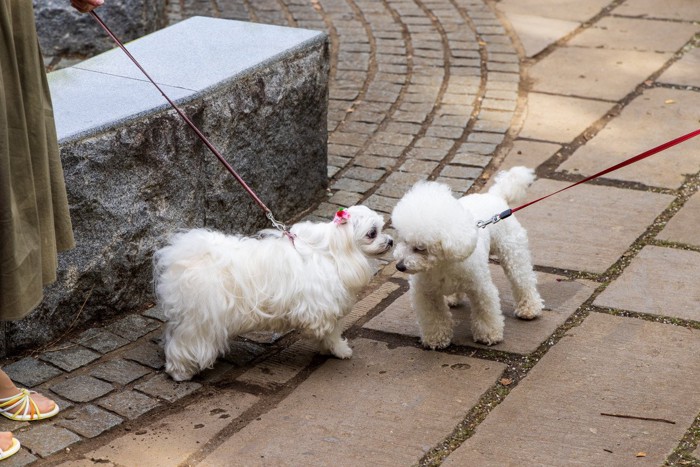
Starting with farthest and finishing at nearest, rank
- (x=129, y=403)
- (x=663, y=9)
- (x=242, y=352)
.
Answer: (x=663, y=9) < (x=242, y=352) < (x=129, y=403)

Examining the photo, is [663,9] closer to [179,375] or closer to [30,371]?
[179,375]

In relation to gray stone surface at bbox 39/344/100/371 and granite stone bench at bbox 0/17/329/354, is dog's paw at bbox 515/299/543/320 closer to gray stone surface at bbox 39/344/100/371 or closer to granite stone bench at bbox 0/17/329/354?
granite stone bench at bbox 0/17/329/354

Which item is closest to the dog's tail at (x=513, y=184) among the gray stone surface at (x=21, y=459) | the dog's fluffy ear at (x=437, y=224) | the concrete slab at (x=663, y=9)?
the dog's fluffy ear at (x=437, y=224)

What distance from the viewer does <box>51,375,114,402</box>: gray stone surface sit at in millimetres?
3832

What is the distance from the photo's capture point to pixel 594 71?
7066 millimetres

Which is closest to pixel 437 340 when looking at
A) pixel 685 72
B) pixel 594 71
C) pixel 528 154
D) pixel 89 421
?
pixel 89 421

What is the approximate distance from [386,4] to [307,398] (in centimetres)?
517

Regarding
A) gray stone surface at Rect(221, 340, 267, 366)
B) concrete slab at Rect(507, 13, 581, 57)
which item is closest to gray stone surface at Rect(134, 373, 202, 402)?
gray stone surface at Rect(221, 340, 267, 366)

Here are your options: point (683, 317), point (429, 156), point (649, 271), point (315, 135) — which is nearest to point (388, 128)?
point (429, 156)

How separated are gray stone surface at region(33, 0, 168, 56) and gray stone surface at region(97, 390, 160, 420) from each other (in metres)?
3.88

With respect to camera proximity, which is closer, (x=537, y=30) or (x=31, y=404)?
(x=31, y=404)

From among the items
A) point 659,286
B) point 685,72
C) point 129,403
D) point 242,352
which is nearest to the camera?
point 129,403

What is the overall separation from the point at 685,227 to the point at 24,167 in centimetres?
333

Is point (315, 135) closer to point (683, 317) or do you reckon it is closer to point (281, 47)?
point (281, 47)
